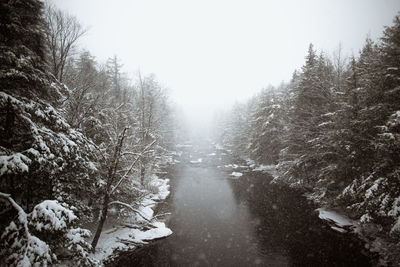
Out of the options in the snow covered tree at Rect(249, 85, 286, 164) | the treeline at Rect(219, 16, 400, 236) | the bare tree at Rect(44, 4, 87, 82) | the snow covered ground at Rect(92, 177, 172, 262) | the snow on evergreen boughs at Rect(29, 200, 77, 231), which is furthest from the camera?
the snow covered tree at Rect(249, 85, 286, 164)

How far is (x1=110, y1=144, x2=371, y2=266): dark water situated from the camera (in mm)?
10391

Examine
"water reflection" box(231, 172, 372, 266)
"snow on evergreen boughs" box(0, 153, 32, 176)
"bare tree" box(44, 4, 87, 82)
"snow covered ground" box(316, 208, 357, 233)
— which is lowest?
"water reflection" box(231, 172, 372, 266)

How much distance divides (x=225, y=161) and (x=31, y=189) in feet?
109

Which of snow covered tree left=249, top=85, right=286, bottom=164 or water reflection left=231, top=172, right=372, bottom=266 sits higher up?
A: snow covered tree left=249, top=85, right=286, bottom=164

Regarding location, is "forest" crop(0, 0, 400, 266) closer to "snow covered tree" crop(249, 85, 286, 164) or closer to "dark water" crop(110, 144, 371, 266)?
"dark water" crop(110, 144, 371, 266)

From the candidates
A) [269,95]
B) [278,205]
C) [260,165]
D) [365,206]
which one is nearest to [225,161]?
[260,165]

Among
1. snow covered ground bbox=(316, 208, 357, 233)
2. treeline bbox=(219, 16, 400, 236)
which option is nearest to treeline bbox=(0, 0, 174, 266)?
treeline bbox=(219, 16, 400, 236)

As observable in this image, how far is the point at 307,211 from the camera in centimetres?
1580

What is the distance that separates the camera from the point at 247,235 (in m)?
12.9

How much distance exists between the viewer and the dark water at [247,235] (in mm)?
10391

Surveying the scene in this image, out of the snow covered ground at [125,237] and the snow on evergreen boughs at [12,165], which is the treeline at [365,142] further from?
the snow on evergreen boughs at [12,165]

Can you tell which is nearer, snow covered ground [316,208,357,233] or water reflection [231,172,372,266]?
water reflection [231,172,372,266]

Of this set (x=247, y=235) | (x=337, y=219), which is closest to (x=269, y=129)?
(x=337, y=219)

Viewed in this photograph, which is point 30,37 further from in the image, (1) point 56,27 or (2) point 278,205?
(2) point 278,205
